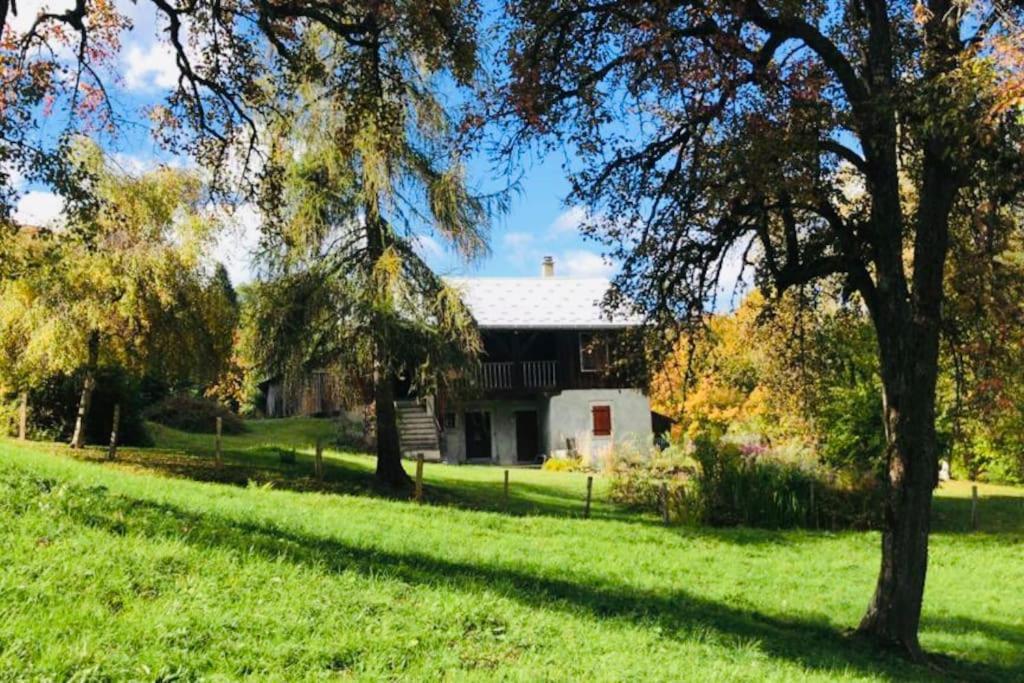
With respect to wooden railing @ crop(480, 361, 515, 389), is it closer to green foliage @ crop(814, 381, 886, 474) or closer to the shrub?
the shrub

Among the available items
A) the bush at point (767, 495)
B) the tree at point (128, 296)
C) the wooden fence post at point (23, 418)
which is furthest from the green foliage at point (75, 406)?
the bush at point (767, 495)

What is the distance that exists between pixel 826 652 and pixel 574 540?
6.27 metres

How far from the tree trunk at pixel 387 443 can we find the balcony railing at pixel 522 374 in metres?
16.1

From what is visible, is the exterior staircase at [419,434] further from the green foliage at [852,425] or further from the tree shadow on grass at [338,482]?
the green foliage at [852,425]

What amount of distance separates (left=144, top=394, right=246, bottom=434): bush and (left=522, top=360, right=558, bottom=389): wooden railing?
12.8m

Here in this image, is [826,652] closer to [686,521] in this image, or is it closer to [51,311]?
[686,521]

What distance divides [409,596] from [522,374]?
30.0 m

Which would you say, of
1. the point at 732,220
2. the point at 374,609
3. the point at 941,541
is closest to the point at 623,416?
the point at 941,541

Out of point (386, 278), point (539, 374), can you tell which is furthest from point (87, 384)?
point (539, 374)

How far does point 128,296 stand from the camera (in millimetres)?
18219

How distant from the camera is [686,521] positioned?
19.6 m

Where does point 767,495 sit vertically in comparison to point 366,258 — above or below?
below

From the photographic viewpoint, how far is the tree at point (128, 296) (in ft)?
59.0

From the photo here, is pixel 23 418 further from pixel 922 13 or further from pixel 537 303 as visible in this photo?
pixel 537 303
